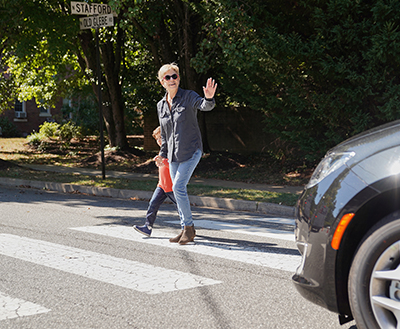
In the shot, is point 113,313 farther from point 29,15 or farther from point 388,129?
point 29,15

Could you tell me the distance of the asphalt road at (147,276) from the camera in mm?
3600

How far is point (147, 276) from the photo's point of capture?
15.2 feet

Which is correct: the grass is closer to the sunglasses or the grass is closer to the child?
the child

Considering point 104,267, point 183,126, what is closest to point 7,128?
point 183,126

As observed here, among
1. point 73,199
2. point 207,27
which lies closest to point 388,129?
point 73,199

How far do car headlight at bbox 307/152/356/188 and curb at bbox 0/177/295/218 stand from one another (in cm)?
562

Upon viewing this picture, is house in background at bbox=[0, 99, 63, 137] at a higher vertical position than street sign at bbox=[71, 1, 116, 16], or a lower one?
lower

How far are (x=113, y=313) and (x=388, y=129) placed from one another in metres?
2.28

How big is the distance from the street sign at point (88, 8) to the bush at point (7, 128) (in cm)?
2503

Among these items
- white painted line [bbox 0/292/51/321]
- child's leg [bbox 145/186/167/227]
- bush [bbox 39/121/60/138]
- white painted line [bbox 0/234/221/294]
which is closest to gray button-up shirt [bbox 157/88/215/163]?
child's leg [bbox 145/186/167/227]

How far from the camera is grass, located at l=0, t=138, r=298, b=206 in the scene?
9.99 metres

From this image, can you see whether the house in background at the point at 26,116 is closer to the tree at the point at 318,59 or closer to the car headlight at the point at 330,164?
the tree at the point at 318,59

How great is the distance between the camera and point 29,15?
15.7 m

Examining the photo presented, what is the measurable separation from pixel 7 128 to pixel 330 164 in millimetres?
34811
